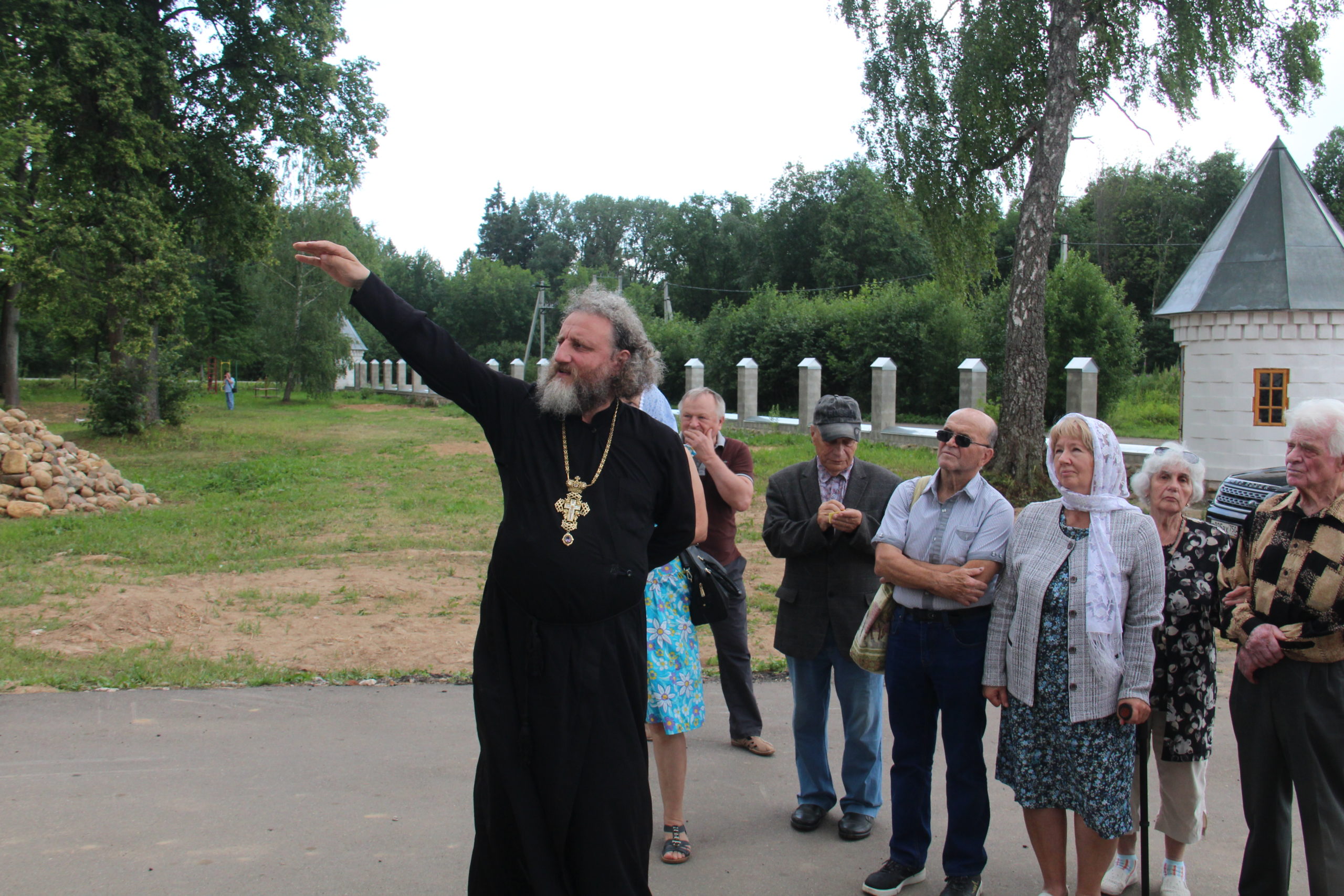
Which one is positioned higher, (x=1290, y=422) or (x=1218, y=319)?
(x=1218, y=319)

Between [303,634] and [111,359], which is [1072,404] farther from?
[111,359]

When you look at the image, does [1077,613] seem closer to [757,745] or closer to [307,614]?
[757,745]

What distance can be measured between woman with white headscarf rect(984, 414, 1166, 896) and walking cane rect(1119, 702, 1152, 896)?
144 mm

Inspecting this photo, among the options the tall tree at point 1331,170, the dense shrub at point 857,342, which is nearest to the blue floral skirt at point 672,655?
the dense shrub at point 857,342

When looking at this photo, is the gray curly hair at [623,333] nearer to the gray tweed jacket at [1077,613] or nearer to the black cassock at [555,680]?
the black cassock at [555,680]

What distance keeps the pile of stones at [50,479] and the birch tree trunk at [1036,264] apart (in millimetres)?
12974

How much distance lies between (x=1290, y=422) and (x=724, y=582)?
2.27 meters

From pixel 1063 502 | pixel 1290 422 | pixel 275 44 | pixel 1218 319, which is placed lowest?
pixel 1063 502

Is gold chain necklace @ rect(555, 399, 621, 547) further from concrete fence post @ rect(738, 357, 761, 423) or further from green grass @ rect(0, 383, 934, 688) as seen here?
concrete fence post @ rect(738, 357, 761, 423)

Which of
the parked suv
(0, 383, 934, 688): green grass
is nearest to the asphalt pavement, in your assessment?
(0, 383, 934, 688): green grass

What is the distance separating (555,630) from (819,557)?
182cm

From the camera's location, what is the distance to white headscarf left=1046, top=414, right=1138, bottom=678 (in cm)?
336

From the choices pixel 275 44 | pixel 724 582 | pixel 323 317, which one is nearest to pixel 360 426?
pixel 275 44

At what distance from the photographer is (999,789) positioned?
4.68m
